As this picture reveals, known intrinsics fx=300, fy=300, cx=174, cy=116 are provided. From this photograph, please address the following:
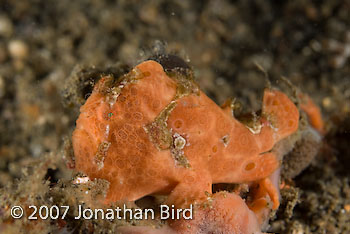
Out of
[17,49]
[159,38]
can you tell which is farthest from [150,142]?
[17,49]

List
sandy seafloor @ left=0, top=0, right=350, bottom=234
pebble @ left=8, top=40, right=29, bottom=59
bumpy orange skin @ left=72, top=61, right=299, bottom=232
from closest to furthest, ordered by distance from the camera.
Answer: bumpy orange skin @ left=72, top=61, right=299, bottom=232 → sandy seafloor @ left=0, top=0, right=350, bottom=234 → pebble @ left=8, top=40, right=29, bottom=59

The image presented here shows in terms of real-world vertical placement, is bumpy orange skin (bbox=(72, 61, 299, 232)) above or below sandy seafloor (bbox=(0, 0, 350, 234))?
below

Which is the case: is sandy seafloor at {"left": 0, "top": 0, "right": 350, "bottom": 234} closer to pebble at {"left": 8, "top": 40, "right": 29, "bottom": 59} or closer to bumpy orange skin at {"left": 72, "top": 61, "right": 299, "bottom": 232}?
pebble at {"left": 8, "top": 40, "right": 29, "bottom": 59}

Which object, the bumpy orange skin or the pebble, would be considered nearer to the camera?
the bumpy orange skin

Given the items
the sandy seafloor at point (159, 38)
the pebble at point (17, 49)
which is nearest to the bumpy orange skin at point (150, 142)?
the sandy seafloor at point (159, 38)

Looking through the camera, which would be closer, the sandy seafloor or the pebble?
the sandy seafloor

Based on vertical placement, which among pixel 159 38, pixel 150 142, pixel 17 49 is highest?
pixel 17 49

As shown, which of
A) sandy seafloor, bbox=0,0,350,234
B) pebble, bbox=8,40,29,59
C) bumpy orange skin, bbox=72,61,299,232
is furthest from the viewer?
pebble, bbox=8,40,29,59

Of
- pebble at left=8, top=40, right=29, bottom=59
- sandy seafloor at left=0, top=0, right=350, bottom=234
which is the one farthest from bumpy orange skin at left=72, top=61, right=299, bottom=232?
pebble at left=8, top=40, right=29, bottom=59

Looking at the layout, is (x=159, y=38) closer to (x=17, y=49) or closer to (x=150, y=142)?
(x=17, y=49)

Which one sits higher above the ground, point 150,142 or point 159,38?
point 159,38
